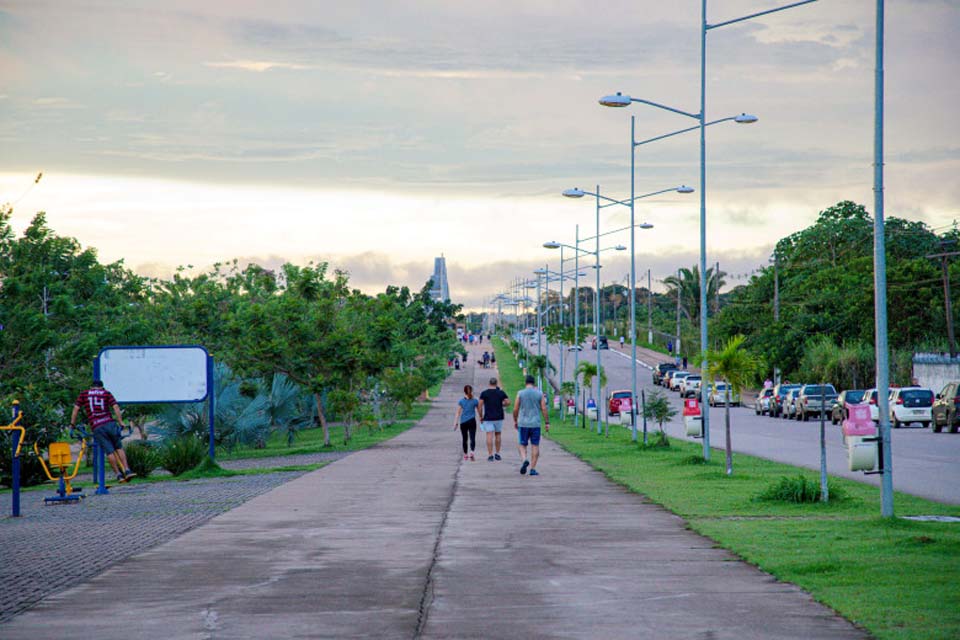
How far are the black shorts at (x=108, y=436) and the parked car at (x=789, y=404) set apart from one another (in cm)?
4187

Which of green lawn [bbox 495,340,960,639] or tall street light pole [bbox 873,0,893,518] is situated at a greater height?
tall street light pole [bbox 873,0,893,518]

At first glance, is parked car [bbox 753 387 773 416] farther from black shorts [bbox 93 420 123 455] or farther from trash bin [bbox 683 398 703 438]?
black shorts [bbox 93 420 123 455]

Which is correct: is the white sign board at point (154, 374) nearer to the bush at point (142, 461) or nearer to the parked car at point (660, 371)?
the bush at point (142, 461)

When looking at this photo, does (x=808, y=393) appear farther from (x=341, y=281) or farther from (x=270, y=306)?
(x=270, y=306)

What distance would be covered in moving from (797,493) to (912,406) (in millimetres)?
33571

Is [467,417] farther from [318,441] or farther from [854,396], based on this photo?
[854,396]

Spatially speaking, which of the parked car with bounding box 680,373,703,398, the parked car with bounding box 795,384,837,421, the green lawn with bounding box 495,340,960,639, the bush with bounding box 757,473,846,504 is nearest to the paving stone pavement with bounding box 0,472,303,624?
the green lawn with bounding box 495,340,960,639

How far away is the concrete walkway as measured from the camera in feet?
27.4

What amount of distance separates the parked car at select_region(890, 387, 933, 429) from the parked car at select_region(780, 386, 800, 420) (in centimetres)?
962

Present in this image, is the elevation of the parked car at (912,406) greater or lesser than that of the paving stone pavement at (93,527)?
greater

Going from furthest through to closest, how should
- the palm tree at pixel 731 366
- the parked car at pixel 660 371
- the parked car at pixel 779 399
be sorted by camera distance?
1. the parked car at pixel 660 371
2. the parked car at pixel 779 399
3. the palm tree at pixel 731 366

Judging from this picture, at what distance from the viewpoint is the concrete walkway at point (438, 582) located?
835 centimetres

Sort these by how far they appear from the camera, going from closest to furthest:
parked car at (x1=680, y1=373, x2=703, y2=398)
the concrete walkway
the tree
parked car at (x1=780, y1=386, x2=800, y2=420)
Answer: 1. the concrete walkway
2. the tree
3. parked car at (x1=780, y1=386, x2=800, y2=420)
4. parked car at (x1=680, y1=373, x2=703, y2=398)

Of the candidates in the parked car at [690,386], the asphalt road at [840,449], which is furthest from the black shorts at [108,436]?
the parked car at [690,386]
